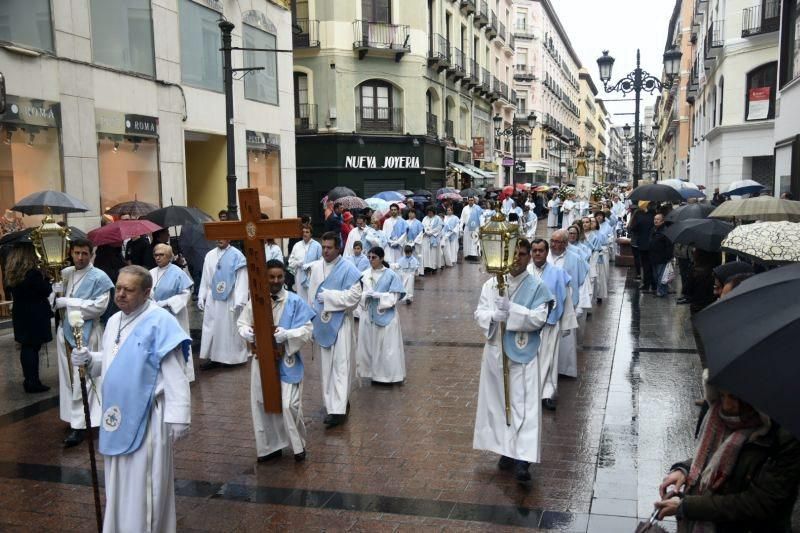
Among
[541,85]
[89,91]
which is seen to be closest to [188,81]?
[89,91]

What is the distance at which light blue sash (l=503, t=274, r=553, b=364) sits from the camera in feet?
20.2

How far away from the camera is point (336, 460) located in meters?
6.59

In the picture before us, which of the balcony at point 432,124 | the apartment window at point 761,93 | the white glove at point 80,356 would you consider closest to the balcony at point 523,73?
the balcony at point 432,124

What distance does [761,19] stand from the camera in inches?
996

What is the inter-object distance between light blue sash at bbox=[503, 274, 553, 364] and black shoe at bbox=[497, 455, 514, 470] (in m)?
0.89

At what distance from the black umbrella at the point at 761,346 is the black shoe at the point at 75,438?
614 cm

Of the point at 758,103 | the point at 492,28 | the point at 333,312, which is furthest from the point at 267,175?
the point at 492,28

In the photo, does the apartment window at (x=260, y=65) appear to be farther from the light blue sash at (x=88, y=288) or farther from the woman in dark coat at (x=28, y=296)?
the light blue sash at (x=88, y=288)

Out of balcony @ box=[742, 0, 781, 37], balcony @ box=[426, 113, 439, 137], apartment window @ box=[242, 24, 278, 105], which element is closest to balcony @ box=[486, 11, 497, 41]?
balcony @ box=[426, 113, 439, 137]

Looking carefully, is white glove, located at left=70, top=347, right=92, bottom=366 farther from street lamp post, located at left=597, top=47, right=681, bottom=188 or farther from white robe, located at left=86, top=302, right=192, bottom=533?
street lamp post, located at left=597, top=47, right=681, bottom=188

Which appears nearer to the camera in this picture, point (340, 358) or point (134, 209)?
point (340, 358)

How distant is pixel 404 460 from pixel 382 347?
2.77m

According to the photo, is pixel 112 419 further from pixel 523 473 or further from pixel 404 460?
pixel 523 473

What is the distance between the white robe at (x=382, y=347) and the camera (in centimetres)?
920
